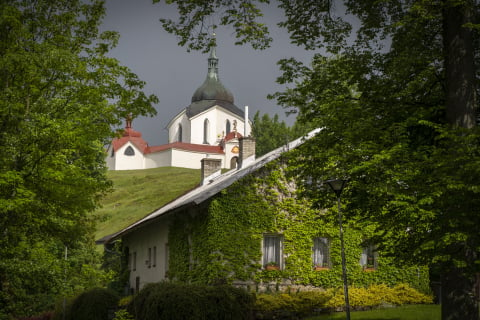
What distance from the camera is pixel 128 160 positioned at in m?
97.4

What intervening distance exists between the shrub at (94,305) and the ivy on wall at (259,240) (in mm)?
3359

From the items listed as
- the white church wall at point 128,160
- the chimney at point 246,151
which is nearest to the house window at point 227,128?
Answer: the white church wall at point 128,160

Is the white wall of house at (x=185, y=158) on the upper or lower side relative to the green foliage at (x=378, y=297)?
upper

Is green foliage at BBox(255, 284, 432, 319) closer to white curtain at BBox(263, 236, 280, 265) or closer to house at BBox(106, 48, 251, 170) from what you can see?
white curtain at BBox(263, 236, 280, 265)

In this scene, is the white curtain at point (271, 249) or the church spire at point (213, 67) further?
the church spire at point (213, 67)

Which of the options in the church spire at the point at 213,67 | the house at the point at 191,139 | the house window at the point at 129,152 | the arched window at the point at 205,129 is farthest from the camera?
the church spire at the point at 213,67

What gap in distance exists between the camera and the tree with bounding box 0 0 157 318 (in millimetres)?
15039

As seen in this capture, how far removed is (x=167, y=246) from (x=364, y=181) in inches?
546

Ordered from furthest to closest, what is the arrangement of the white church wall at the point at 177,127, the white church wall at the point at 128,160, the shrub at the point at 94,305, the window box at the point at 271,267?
1. the white church wall at the point at 177,127
2. the white church wall at the point at 128,160
3. the window box at the point at 271,267
4. the shrub at the point at 94,305

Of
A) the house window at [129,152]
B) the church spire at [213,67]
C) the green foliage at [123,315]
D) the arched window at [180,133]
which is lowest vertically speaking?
the green foliage at [123,315]

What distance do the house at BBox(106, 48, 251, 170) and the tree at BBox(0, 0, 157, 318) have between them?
72.0 meters

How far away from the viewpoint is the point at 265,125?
271 ft

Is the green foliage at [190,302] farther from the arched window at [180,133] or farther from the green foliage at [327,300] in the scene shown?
the arched window at [180,133]

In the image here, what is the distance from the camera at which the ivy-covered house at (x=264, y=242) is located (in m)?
21.6
